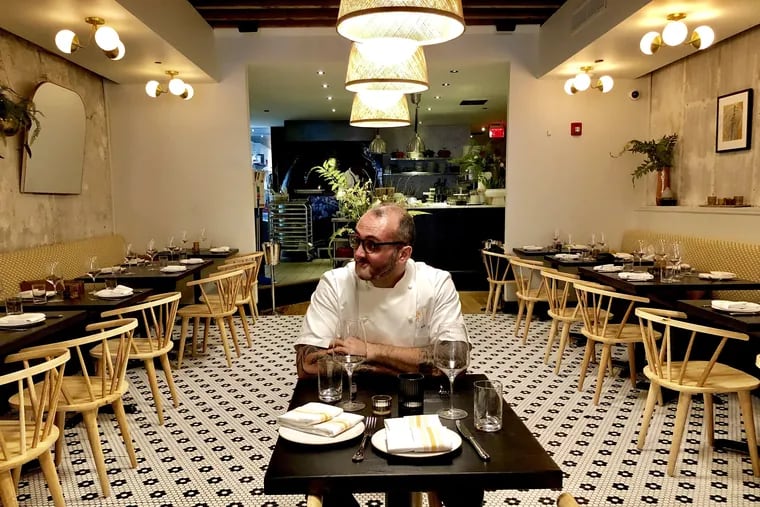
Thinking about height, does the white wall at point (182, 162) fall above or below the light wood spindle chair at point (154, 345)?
above

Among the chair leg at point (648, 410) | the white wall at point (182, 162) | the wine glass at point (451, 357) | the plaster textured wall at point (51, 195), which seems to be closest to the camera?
the wine glass at point (451, 357)

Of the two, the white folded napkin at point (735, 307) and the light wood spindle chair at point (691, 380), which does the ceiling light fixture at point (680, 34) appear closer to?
the white folded napkin at point (735, 307)

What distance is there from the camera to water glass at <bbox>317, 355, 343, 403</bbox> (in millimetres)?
1905

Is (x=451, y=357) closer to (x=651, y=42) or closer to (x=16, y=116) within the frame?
(x=651, y=42)

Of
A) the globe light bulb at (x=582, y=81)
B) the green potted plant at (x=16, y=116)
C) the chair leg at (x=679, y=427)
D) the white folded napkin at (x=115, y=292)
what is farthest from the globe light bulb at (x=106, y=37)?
the globe light bulb at (x=582, y=81)

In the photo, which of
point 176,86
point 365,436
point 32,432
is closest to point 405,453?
point 365,436

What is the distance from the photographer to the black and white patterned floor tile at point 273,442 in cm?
300

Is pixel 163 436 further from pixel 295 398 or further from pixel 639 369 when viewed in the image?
pixel 639 369

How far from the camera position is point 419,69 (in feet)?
10.9

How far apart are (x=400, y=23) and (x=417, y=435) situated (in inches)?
65.8

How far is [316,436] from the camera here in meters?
1.59

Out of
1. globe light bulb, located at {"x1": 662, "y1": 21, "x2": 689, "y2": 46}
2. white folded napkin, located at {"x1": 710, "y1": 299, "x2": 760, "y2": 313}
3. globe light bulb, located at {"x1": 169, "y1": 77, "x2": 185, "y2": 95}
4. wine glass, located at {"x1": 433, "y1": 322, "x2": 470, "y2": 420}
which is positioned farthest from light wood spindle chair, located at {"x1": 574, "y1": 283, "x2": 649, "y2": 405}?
globe light bulb, located at {"x1": 169, "y1": 77, "x2": 185, "y2": 95}

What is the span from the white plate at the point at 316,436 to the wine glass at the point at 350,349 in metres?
0.25

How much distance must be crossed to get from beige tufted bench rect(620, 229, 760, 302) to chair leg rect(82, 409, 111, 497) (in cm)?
513
